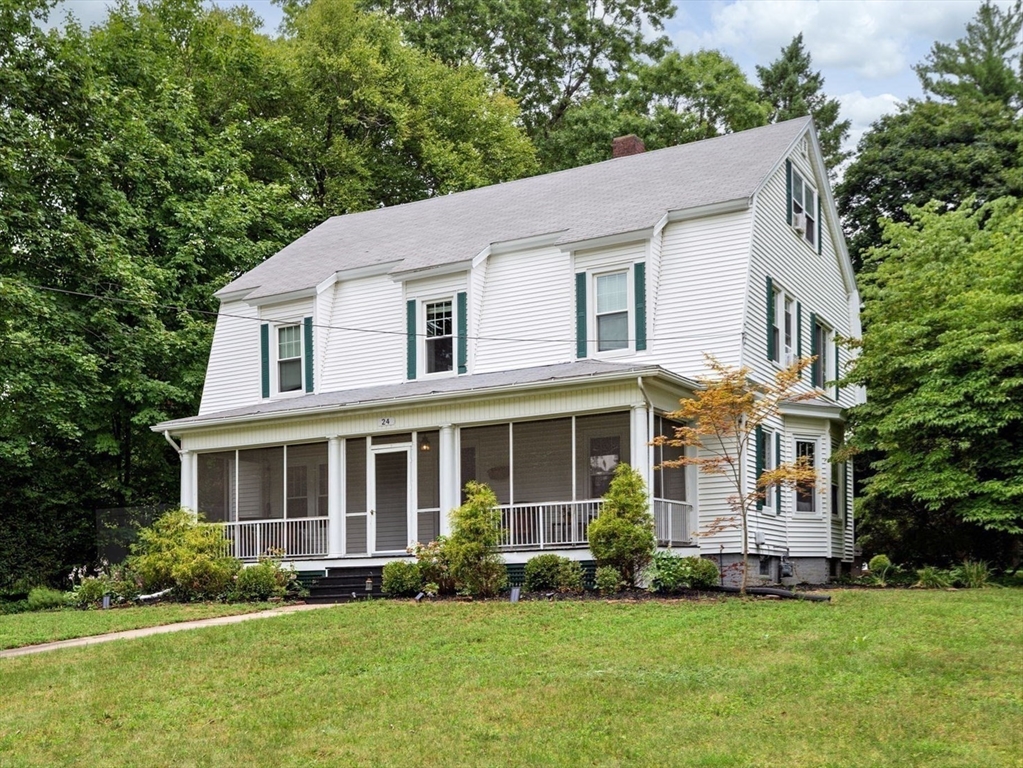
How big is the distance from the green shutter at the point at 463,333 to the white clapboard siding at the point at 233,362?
512cm

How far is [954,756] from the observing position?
27.5ft

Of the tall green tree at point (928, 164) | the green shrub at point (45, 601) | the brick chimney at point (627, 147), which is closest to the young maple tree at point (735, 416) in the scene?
the brick chimney at point (627, 147)

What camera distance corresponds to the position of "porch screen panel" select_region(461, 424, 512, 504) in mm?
22516

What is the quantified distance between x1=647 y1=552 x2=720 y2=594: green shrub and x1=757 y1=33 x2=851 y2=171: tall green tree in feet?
95.2

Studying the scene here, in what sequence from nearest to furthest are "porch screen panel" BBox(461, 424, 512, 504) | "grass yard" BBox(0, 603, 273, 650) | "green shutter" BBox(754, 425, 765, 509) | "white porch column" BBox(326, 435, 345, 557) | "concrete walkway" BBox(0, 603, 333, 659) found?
"concrete walkway" BBox(0, 603, 333, 659) → "grass yard" BBox(0, 603, 273, 650) → "green shutter" BBox(754, 425, 765, 509) → "white porch column" BBox(326, 435, 345, 557) → "porch screen panel" BBox(461, 424, 512, 504)

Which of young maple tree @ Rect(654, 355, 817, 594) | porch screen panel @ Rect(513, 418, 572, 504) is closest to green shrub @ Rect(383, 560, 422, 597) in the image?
porch screen panel @ Rect(513, 418, 572, 504)

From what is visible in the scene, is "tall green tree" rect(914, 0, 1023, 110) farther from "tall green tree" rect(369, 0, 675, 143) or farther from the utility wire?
Result: the utility wire

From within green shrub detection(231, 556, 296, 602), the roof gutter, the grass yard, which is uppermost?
the roof gutter

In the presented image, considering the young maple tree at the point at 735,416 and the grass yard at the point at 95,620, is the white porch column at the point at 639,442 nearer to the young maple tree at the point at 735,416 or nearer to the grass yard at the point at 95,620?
the young maple tree at the point at 735,416

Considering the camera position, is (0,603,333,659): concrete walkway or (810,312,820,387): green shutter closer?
(0,603,333,659): concrete walkway

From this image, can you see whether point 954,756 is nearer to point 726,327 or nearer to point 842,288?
point 726,327

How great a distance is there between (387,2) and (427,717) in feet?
130

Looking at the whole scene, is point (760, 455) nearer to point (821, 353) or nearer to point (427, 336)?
point (821, 353)

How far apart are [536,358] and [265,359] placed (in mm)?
6622
